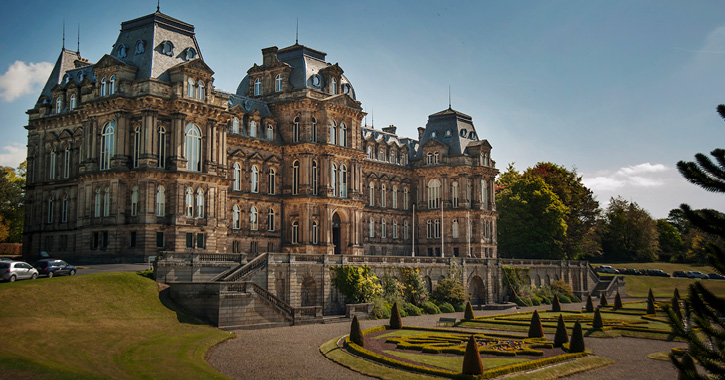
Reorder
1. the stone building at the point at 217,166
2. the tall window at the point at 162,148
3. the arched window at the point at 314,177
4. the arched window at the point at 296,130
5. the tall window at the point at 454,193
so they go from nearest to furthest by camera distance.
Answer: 1. the stone building at the point at 217,166
2. the tall window at the point at 162,148
3. the arched window at the point at 314,177
4. the arched window at the point at 296,130
5. the tall window at the point at 454,193

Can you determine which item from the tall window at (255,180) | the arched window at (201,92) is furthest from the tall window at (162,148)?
the tall window at (255,180)

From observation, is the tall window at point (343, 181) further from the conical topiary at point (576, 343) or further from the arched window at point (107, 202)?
the conical topiary at point (576, 343)

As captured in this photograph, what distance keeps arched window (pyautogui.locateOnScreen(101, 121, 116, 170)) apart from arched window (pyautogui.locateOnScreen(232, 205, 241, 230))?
47.8 ft

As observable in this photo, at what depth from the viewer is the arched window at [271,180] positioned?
237 feet

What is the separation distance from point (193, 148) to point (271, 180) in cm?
1427

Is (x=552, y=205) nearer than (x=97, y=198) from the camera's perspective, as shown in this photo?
No

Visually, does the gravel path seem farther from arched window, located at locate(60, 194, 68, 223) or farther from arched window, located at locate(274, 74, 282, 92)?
arched window, located at locate(274, 74, 282, 92)

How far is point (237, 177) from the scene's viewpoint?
69438 millimetres

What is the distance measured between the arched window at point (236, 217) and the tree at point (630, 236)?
7333 centimetres

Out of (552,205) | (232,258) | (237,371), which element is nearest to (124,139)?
(232,258)

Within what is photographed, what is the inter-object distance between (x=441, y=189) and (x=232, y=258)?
4705 cm

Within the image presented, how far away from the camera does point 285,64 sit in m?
73.8

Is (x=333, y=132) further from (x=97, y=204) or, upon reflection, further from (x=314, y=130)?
(x=97, y=204)

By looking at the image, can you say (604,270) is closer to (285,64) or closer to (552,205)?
(552,205)
